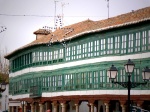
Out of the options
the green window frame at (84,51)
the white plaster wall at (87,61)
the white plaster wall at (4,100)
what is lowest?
the white plaster wall at (4,100)

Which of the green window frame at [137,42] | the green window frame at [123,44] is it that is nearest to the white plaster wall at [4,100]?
the green window frame at [123,44]

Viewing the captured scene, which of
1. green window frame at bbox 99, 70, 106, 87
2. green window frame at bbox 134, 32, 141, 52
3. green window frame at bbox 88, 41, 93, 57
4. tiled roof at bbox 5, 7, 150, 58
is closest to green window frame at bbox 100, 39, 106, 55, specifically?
tiled roof at bbox 5, 7, 150, 58

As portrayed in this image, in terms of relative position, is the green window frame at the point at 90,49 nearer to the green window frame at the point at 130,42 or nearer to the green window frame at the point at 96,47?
the green window frame at the point at 96,47

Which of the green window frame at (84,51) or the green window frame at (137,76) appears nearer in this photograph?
the green window frame at (137,76)

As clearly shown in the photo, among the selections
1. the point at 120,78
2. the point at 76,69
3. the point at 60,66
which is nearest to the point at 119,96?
the point at 120,78

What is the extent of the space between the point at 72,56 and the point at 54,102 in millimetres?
5393

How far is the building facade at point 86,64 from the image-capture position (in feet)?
114

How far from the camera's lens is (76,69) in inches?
1687

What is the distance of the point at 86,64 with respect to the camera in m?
41.1

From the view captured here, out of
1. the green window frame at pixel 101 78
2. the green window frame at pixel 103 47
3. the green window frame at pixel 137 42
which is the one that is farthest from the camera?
the green window frame at pixel 103 47

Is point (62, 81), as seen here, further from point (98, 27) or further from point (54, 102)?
point (98, 27)

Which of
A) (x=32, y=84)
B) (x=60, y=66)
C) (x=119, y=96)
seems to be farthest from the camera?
(x=32, y=84)

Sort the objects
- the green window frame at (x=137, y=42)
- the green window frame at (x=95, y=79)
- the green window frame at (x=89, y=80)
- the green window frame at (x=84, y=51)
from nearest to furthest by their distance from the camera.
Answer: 1. the green window frame at (x=137, y=42)
2. the green window frame at (x=95, y=79)
3. the green window frame at (x=89, y=80)
4. the green window frame at (x=84, y=51)

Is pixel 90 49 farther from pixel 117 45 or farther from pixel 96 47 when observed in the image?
pixel 117 45
